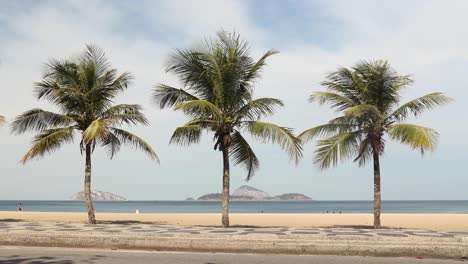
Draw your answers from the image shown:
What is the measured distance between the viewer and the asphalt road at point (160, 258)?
10109mm

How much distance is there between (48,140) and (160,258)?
445 inches

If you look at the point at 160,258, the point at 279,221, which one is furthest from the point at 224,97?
the point at 279,221

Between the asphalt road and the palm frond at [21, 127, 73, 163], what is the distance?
337 inches

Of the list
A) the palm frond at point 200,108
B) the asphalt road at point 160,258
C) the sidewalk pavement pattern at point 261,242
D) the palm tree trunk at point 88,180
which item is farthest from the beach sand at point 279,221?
the asphalt road at point 160,258

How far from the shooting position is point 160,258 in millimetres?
10695

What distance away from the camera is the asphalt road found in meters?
10.1

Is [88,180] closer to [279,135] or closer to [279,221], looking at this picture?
[279,135]

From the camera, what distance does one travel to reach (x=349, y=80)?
64.2ft

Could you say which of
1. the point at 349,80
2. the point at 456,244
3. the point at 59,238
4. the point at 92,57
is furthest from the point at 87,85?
the point at 456,244

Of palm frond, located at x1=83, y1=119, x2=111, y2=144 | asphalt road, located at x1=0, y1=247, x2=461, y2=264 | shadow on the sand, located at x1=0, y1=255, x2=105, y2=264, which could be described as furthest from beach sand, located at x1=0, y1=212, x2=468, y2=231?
shadow on the sand, located at x1=0, y1=255, x2=105, y2=264

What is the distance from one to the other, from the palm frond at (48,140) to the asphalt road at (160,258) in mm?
8564

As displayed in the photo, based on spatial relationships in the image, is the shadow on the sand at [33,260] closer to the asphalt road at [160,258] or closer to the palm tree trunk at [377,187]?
the asphalt road at [160,258]

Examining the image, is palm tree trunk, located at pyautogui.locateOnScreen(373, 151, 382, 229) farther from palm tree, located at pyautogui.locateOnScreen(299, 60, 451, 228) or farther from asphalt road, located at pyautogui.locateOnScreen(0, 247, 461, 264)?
asphalt road, located at pyautogui.locateOnScreen(0, 247, 461, 264)

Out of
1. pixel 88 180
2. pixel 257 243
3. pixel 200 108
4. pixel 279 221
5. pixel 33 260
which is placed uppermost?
pixel 200 108
